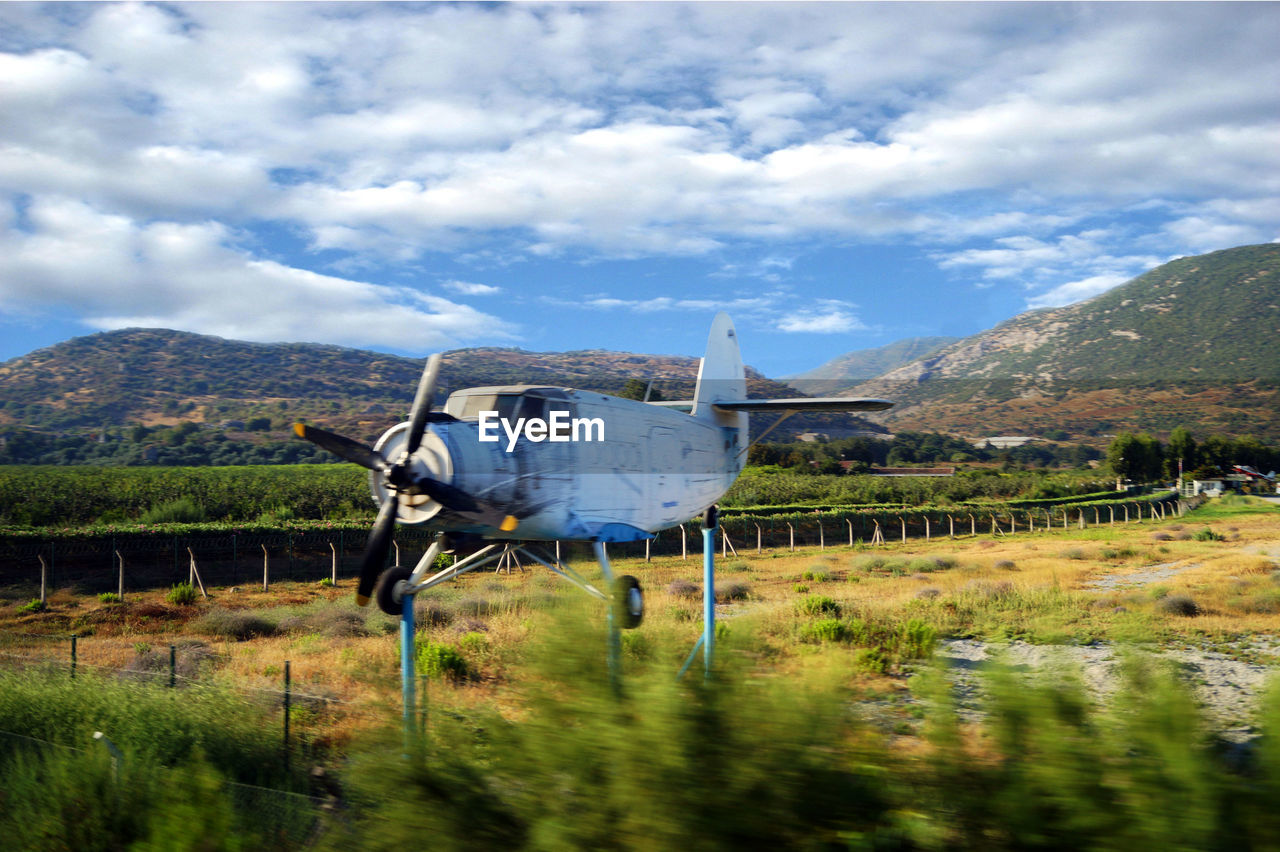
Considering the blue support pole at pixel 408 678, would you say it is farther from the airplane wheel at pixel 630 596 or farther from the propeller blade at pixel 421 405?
the propeller blade at pixel 421 405

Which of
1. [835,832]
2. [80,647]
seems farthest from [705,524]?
[80,647]

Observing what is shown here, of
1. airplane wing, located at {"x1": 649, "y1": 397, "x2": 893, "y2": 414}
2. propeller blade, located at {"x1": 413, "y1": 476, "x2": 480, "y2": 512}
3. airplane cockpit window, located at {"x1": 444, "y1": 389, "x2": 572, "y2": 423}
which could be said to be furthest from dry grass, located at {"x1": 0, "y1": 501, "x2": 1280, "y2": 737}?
airplane wing, located at {"x1": 649, "y1": 397, "x2": 893, "y2": 414}

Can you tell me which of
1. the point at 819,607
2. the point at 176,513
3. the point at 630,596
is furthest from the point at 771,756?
the point at 176,513

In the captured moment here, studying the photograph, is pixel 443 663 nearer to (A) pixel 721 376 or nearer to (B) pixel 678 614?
(B) pixel 678 614

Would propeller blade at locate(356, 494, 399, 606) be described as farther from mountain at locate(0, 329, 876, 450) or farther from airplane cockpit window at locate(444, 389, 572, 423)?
mountain at locate(0, 329, 876, 450)

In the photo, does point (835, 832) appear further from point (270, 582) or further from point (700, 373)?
point (270, 582)
